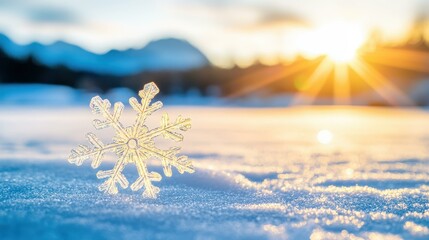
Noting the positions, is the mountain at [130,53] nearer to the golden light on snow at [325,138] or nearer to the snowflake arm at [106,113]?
the golden light on snow at [325,138]

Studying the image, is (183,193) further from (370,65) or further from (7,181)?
(370,65)

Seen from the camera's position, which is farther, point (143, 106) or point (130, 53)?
point (130, 53)

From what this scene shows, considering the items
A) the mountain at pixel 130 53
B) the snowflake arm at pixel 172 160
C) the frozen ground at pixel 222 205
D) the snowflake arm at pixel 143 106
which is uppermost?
the mountain at pixel 130 53

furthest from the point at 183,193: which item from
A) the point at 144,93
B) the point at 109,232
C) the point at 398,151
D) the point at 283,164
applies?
the point at 398,151

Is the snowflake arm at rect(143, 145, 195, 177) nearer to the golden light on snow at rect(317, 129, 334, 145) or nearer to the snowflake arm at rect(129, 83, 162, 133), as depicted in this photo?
the snowflake arm at rect(129, 83, 162, 133)

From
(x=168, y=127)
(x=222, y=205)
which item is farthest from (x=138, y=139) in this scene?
(x=222, y=205)

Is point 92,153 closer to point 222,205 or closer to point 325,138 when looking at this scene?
point 222,205

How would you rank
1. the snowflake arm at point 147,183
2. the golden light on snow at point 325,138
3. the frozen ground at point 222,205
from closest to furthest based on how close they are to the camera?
the frozen ground at point 222,205, the snowflake arm at point 147,183, the golden light on snow at point 325,138

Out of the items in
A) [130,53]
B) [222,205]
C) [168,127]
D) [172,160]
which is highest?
[130,53]

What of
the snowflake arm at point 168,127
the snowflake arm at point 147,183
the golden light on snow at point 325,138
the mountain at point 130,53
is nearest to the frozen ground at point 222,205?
the snowflake arm at point 147,183

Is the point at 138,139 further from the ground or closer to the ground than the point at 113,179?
further from the ground

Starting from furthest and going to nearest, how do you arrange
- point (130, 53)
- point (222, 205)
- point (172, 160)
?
point (130, 53) → point (172, 160) → point (222, 205)
